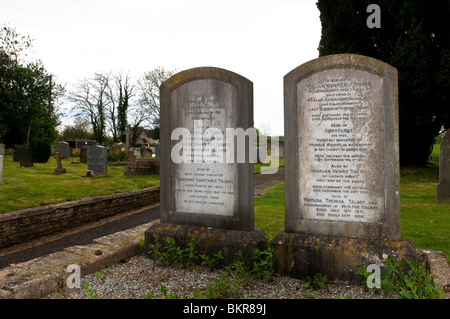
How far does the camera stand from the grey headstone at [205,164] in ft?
13.1

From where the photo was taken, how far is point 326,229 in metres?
3.63

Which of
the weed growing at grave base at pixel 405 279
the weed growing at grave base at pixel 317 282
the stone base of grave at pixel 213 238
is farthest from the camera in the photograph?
the stone base of grave at pixel 213 238

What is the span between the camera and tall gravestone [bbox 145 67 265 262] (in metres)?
3.97

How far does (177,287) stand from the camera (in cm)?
330

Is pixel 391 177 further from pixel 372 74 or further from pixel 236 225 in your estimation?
pixel 236 225

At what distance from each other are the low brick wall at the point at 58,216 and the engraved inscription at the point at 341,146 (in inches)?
238

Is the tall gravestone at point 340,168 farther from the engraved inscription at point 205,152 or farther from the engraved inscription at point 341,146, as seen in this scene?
the engraved inscription at point 205,152

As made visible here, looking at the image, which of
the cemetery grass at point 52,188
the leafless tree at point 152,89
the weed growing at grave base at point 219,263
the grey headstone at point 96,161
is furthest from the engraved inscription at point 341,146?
the leafless tree at point 152,89

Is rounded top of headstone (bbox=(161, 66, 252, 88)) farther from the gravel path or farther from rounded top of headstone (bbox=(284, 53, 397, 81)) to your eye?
the gravel path

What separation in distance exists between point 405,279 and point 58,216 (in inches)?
288

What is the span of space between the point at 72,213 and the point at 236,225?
569 cm

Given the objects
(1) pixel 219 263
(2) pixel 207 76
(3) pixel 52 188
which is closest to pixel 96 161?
(3) pixel 52 188

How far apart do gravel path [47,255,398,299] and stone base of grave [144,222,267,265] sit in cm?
27
